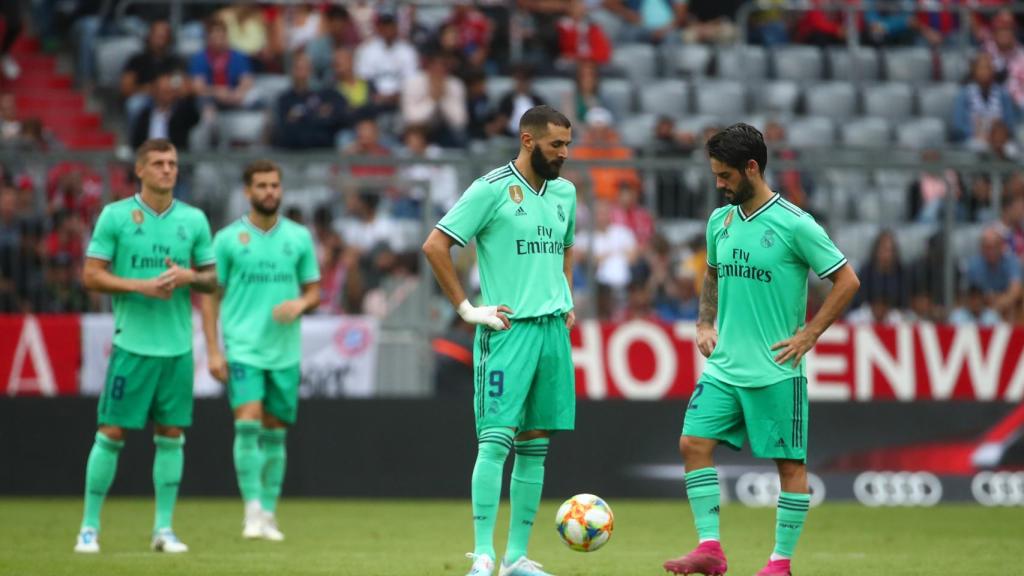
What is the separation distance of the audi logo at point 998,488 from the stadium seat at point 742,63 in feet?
25.2

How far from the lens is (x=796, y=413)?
933cm

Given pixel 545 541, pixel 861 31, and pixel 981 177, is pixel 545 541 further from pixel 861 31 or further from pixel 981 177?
pixel 861 31

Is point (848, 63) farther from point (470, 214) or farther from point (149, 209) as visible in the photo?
point (470, 214)

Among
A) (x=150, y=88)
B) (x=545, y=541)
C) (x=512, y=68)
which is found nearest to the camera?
(x=545, y=541)

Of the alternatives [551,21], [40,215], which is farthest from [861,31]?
[40,215]

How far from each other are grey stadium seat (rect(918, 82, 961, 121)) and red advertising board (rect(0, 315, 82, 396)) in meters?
12.1

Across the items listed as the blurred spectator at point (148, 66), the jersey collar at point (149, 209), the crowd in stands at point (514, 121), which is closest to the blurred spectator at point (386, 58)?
the crowd in stands at point (514, 121)

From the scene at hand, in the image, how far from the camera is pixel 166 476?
38.9ft

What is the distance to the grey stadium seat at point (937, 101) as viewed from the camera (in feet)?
75.8

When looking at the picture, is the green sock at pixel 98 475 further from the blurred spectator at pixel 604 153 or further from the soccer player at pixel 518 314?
the blurred spectator at pixel 604 153

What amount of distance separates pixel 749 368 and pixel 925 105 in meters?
14.8

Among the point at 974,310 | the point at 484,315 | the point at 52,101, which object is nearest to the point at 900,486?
the point at 974,310

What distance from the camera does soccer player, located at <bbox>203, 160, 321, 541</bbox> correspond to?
41.9ft

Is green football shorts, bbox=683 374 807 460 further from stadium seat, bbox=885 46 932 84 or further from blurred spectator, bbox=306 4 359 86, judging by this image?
stadium seat, bbox=885 46 932 84
